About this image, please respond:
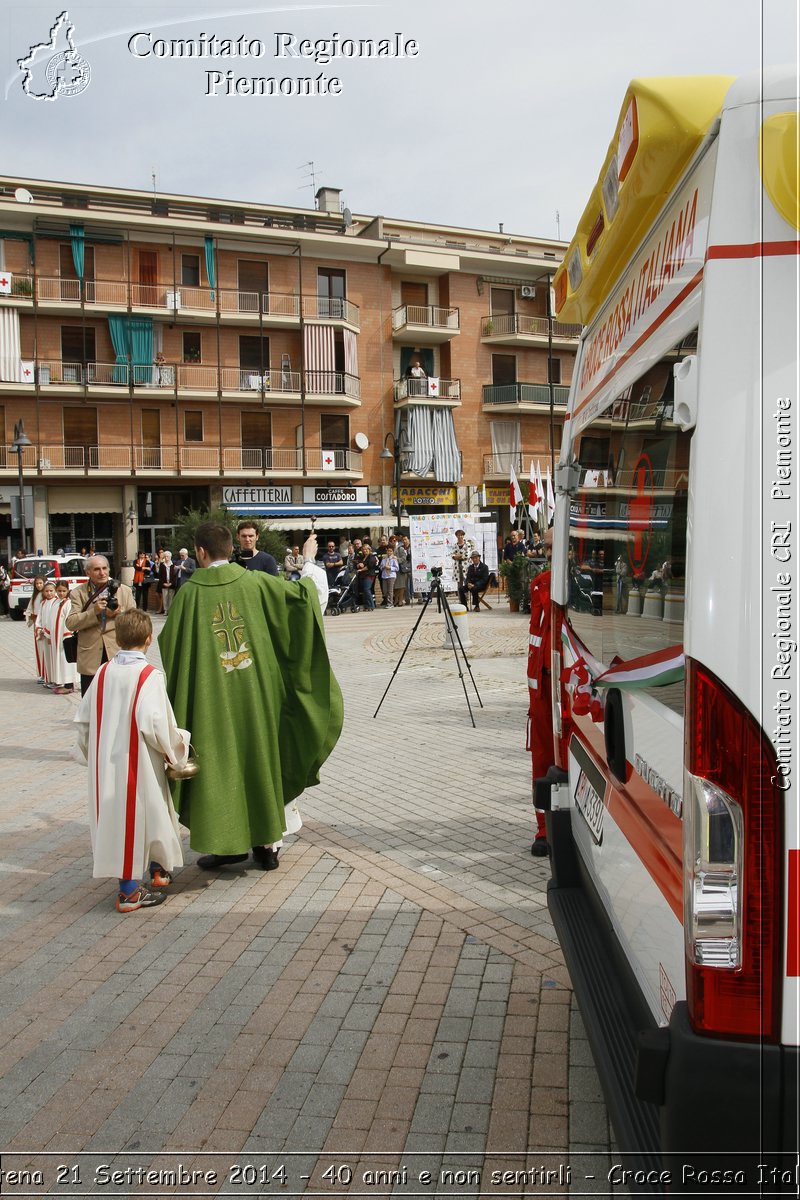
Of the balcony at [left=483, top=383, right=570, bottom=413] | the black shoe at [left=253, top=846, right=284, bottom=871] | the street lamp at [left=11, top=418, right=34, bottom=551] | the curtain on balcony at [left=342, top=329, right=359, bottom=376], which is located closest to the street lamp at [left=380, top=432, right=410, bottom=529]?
the curtain on balcony at [left=342, top=329, right=359, bottom=376]

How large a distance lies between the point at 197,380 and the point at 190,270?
448 cm

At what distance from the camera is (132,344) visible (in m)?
36.8

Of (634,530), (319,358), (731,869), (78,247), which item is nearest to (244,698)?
(634,530)

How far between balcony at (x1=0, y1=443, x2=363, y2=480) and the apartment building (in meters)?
0.07

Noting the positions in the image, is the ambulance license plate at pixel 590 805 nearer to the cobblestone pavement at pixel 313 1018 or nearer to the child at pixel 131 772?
the cobblestone pavement at pixel 313 1018

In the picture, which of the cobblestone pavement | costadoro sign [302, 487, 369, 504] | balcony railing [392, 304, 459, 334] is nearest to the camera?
the cobblestone pavement

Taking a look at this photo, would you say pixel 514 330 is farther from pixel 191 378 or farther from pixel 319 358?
pixel 191 378

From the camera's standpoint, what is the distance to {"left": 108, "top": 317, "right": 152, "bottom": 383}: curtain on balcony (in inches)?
1441

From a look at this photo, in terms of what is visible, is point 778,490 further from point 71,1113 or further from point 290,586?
point 290,586

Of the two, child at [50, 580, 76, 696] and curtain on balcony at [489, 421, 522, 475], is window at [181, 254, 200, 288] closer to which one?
curtain on balcony at [489, 421, 522, 475]

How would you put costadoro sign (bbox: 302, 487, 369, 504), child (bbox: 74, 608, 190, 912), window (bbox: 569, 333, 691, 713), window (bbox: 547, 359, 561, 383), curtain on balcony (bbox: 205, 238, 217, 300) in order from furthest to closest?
1. window (bbox: 547, 359, 561, 383)
2. costadoro sign (bbox: 302, 487, 369, 504)
3. curtain on balcony (bbox: 205, 238, 217, 300)
4. child (bbox: 74, 608, 190, 912)
5. window (bbox: 569, 333, 691, 713)

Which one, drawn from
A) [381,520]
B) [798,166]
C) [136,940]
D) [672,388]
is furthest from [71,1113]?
[381,520]

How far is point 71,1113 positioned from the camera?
10.0 ft

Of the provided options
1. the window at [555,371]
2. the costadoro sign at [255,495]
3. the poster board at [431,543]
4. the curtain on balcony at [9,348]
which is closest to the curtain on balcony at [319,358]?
the costadoro sign at [255,495]
